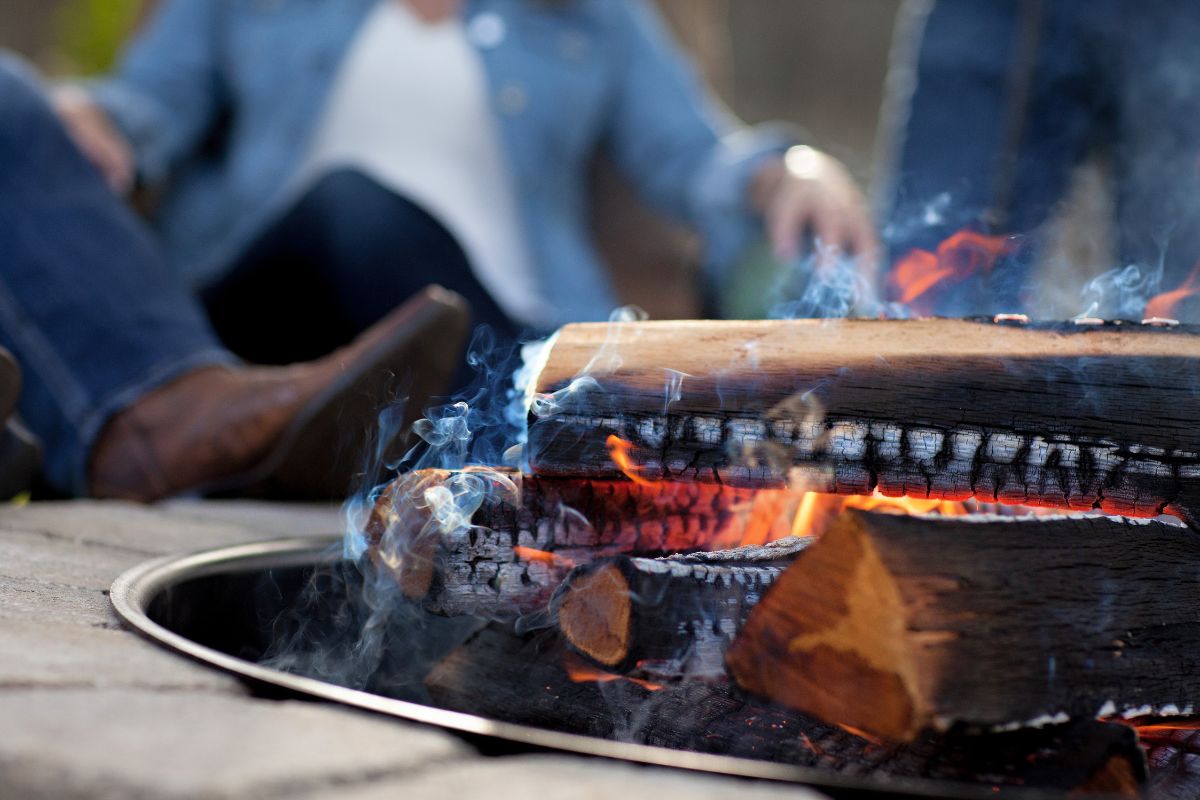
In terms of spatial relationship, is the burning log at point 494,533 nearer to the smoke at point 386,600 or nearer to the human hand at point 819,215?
the smoke at point 386,600

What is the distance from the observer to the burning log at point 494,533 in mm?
930

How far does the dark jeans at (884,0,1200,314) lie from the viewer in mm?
1700

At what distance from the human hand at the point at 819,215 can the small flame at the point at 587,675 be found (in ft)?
3.31

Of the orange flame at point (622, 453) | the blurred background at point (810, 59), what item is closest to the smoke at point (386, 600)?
the orange flame at point (622, 453)

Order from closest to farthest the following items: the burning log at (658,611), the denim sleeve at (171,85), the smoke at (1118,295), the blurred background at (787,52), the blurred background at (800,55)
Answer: the burning log at (658,611) < the smoke at (1118,295) < the denim sleeve at (171,85) < the blurred background at (787,52) < the blurred background at (800,55)

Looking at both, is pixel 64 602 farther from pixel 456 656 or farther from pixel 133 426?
pixel 133 426

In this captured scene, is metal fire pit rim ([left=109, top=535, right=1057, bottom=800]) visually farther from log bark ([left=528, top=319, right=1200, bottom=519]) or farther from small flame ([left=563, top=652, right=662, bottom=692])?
log bark ([left=528, top=319, right=1200, bottom=519])

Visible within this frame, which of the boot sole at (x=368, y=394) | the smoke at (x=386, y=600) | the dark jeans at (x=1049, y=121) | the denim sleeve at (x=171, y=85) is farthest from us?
the denim sleeve at (x=171, y=85)

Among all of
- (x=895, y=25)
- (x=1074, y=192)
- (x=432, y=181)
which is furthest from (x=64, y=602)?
(x=895, y=25)

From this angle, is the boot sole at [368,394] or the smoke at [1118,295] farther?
the boot sole at [368,394]

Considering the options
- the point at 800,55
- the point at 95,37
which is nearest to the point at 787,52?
the point at 800,55

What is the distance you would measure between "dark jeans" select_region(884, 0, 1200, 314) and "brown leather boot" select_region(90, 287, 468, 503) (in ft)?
2.62

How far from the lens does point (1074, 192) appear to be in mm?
1933

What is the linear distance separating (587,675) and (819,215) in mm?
1197
